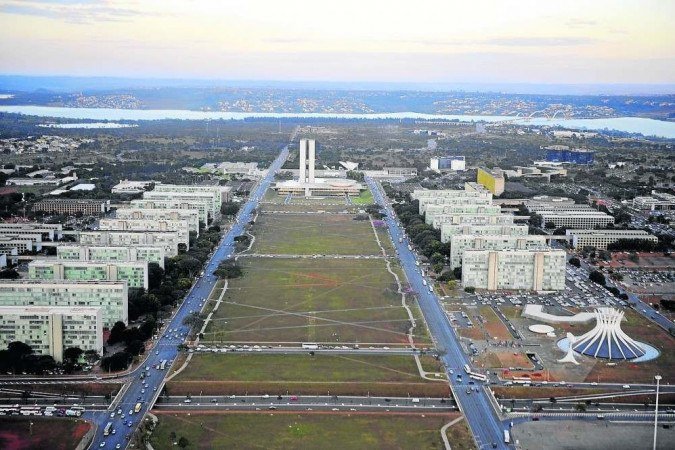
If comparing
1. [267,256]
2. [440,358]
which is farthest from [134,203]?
[440,358]

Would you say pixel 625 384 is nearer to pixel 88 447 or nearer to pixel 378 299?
pixel 378 299

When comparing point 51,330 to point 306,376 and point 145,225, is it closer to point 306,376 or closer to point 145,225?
point 306,376

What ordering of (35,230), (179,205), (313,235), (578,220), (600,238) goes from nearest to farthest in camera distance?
(35,230), (600,238), (313,235), (179,205), (578,220)

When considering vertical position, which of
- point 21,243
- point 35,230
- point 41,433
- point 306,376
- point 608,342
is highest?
point 35,230

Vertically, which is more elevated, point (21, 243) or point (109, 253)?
point (109, 253)

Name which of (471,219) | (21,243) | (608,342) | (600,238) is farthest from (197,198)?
(608,342)

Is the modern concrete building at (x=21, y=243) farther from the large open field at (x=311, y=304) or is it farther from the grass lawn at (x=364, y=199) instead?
the grass lawn at (x=364, y=199)

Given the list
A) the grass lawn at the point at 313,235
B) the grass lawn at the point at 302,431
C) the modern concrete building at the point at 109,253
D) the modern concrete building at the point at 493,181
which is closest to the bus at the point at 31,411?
the grass lawn at the point at 302,431

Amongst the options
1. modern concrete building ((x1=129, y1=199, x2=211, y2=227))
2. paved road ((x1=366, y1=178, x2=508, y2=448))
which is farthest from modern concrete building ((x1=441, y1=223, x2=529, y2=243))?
modern concrete building ((x1=129, y1=199, x2=211, y2=227))
